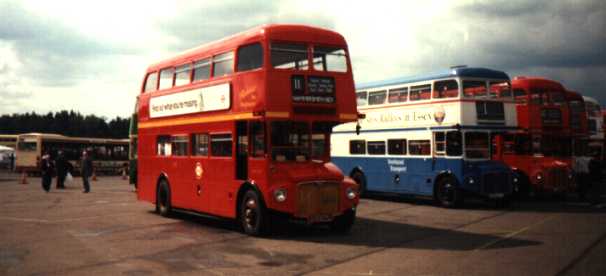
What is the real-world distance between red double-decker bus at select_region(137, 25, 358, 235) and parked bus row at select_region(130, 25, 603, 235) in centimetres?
3

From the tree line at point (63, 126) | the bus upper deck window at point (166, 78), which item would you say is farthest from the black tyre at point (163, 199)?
the tree line at point (63, 126)

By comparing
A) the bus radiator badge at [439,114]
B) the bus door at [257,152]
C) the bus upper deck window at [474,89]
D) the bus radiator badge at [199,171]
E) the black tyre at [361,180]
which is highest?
the bus upper deck window at [474,89]

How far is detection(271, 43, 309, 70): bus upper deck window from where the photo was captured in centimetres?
1278

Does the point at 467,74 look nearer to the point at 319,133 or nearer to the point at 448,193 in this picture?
the point at 448,193

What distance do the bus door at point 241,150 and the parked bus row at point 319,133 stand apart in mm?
22

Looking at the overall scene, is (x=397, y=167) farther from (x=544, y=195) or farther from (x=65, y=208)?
(x=65, y=208)

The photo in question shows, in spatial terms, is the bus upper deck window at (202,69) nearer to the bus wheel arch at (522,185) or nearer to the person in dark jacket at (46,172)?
the bus wheel arch at (522,185)

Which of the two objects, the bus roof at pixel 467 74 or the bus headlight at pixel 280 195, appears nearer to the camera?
the bus headlight at pixel 280 195

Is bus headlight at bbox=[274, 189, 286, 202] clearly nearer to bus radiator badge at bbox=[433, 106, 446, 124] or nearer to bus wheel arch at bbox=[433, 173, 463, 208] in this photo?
bus wheel arch at bbox=[433, 173, 463, 208]

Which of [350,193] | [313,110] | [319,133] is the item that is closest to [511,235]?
[350,193]

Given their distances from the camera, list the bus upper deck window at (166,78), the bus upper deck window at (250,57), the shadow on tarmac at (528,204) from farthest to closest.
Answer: the shadow on tarmac at (528,204) → the bus upper deck window at (166,78) → the bus upper deck window at (250,57)

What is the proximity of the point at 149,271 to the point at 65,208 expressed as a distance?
37.4 ft

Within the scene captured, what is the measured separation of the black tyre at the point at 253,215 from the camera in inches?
497

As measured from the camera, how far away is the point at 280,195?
40.5 feet
